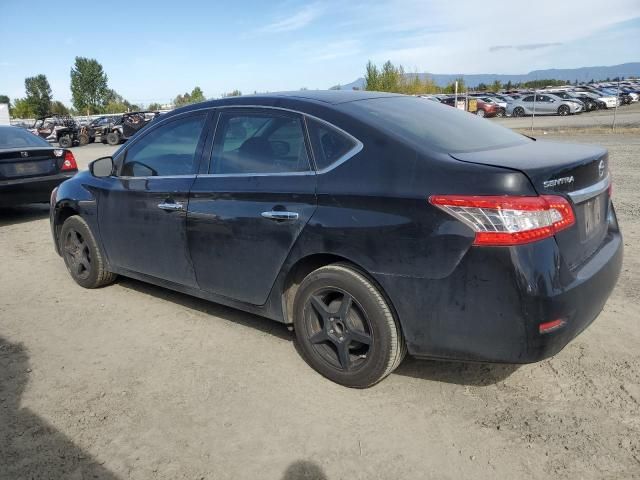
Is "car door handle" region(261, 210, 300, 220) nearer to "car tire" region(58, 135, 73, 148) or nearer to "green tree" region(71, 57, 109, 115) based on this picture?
"car tire" region(58, 135, 73, 148)

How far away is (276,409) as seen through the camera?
9.60ft

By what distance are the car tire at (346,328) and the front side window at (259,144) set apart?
709 millimetres

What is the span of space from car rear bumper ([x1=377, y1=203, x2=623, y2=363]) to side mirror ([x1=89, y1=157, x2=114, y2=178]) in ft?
9.24

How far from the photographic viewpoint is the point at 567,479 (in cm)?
229

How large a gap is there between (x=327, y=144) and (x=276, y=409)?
1513 mm

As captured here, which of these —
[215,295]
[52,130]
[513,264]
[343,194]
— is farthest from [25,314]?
[52,130]

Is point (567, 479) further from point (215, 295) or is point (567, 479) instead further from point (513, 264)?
point (215, 295)

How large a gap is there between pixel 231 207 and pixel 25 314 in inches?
92.4

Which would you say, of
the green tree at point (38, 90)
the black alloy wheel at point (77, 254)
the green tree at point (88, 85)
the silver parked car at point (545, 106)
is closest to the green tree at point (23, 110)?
the green tree at point (38, 90)

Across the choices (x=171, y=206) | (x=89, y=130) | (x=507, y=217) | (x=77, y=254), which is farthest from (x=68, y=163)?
(x=89, y=130)

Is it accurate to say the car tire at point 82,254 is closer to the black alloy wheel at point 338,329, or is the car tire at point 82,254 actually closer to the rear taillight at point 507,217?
the black alloy wheel at point 338,329

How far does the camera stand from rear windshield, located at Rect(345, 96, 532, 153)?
292 cm

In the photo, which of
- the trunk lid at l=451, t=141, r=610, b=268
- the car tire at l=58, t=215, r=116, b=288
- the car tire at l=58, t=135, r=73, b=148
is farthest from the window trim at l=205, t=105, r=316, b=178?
the car tire at l=58, t=135, r=73, b=148

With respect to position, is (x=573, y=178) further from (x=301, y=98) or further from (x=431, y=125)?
(x=301, y=98)
